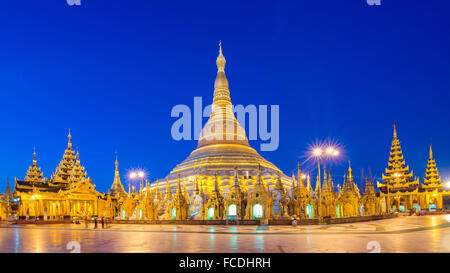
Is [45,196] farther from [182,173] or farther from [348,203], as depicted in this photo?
[348,203]

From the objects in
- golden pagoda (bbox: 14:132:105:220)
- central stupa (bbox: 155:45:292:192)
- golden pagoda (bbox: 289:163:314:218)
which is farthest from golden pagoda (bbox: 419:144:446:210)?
golden pagoda (bbox: 14:132:105:220)

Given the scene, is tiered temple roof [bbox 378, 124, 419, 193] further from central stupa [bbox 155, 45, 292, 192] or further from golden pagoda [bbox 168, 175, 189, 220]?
golden pagoda [bbox 168, 175, 189, 220]

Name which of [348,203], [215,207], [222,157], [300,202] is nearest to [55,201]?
[222,157]

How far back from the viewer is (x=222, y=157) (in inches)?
2574

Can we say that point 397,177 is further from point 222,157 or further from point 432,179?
point 222,157

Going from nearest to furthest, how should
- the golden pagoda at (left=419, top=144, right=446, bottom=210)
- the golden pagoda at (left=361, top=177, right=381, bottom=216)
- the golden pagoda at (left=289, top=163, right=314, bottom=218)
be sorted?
the golden pagoda at (left=289, top=163, right=314, bottom=218) < the golden pagoda at (left=361, top=177, right=381, bottom=216) < the golden pagoda at (left=419, top=144, right=446, bottom=210)

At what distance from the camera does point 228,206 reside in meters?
40.6

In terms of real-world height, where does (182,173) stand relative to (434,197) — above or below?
above

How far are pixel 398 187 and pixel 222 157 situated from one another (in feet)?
157

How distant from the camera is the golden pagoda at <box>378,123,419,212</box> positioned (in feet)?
256

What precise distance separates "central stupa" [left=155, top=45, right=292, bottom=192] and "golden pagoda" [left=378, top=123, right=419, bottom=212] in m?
32.4

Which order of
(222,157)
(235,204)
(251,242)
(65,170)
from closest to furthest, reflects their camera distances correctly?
(251,242) → (235,204) → (222,157) → (65,170)
